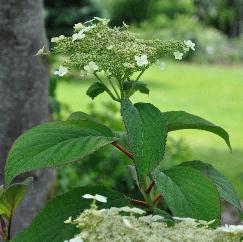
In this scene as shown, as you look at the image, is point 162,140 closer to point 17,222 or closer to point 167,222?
point 167,222

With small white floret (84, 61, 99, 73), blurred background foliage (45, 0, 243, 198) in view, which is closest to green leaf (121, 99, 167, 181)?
small white floret (84, 61, 99, 73)

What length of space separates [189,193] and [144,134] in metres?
0.19

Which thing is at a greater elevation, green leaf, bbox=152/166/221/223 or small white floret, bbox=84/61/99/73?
small white floret, bbox=84/61/99/73

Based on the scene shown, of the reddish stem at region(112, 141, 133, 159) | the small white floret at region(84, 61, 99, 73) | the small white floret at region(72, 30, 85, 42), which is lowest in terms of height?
the reddish stem at region(112, 141, 133, 159)

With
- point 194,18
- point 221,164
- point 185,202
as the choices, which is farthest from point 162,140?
point 194,18

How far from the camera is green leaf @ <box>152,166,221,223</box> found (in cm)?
179

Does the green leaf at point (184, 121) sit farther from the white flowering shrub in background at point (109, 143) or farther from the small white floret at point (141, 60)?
the small white floret at point (141, 60)

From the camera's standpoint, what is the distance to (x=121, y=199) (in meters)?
1.86

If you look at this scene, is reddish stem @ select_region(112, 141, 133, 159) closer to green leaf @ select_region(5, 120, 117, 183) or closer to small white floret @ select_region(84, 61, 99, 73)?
green leaf @ select_region(5, 120, 117, 183)

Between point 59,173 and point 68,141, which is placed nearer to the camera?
point 68,141

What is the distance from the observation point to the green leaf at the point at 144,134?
66.4 inches

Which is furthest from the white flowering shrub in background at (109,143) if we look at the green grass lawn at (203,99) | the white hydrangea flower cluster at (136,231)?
the green grass lawn at (203,99)

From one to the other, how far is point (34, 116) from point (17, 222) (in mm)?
428

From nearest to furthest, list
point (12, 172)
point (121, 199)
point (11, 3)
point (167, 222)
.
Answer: point (167, 222) → point (12, 172) → point (121, 199) → point (11, 3)
